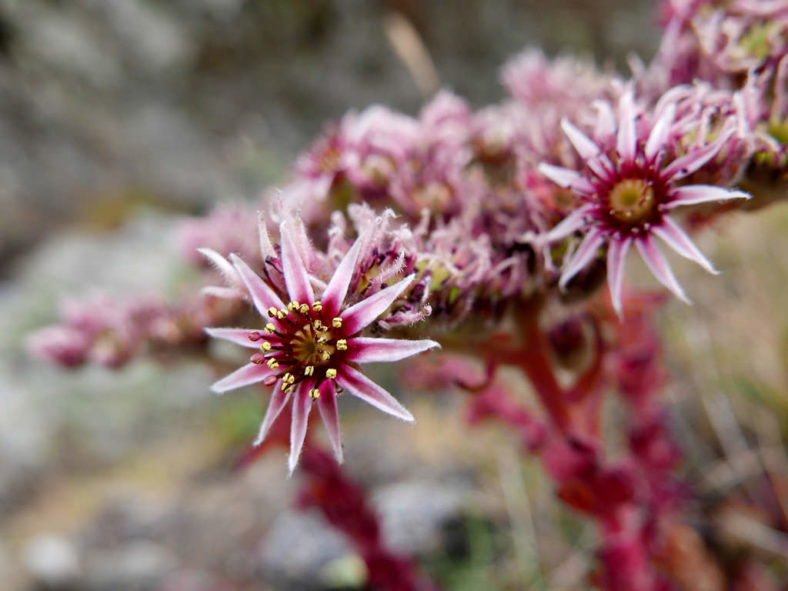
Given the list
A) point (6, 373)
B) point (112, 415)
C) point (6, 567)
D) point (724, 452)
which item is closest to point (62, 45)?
point (6, 373)

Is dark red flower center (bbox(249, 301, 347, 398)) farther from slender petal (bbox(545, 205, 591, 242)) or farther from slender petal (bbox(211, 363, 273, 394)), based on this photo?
slender petal (bbox(545, 205, 591, 242))

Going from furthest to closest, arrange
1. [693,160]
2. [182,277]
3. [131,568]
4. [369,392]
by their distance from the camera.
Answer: [182,277] < [131,568] < [693,160] < [369,392]

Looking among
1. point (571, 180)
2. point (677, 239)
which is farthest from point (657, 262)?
point (571, 180)

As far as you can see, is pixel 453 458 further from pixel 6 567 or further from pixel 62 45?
pixel 62 45

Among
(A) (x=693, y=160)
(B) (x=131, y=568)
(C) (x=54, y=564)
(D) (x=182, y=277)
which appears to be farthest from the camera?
(D) (x=182, y=277)

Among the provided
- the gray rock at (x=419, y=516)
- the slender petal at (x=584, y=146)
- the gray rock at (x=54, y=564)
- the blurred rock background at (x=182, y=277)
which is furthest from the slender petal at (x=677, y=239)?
the gray rock at (x=54, y=564)

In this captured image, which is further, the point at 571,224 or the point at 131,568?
the point at 131,568

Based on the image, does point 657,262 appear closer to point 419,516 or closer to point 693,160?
point 693,160

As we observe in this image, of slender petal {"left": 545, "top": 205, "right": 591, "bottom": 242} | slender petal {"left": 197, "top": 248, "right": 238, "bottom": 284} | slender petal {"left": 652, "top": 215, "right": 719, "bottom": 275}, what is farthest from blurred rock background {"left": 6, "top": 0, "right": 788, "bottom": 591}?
slender petal {"left": 652, "top": 215, "right": 719, "bottom": 275}
